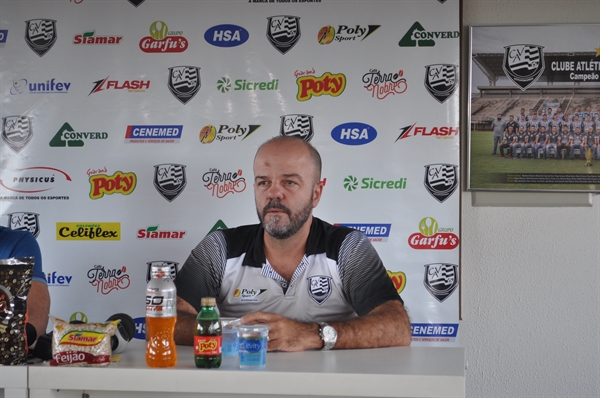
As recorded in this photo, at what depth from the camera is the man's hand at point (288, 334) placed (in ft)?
6.75

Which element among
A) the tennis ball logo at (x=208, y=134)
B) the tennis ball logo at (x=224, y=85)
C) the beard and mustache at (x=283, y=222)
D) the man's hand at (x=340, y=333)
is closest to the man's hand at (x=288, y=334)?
the man's hand at (x=340, y=333)

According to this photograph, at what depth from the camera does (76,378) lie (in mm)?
1712

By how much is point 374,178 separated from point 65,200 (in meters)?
1.68

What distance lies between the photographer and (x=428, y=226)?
3.29 meters

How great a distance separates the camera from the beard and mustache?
10.7 ft

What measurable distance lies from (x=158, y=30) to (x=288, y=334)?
6.84 ft

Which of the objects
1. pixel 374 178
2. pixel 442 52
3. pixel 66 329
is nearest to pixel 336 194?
pixel 374 178

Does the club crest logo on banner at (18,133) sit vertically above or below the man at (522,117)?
below

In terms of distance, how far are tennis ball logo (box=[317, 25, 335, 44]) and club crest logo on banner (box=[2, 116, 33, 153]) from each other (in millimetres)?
1664

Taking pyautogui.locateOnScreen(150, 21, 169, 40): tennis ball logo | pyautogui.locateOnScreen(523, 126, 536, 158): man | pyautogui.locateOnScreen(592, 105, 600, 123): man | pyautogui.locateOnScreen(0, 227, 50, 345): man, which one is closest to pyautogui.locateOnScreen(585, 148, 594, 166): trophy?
pyautogui.locateOnScreen(592, 105, 600, 123): man

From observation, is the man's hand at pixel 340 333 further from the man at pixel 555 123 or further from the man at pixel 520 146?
the man at pixel 555 123

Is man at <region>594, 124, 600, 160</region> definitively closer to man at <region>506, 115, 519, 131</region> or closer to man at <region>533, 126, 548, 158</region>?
man at <region>533, 126, 548, 158</region>

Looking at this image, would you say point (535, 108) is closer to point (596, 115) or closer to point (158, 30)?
point (596, 115)

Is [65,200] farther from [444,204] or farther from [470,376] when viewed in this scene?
[470,376]
